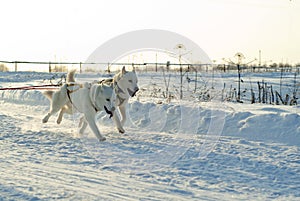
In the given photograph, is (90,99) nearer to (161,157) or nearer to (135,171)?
(161,157)

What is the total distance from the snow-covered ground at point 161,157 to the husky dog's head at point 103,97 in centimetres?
59

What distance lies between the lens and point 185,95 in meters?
12.1

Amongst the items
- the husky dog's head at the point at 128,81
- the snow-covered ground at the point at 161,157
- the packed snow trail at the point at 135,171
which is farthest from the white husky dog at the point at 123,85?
the packed snow trail at the point at 135,171

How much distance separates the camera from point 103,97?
680 centimetres

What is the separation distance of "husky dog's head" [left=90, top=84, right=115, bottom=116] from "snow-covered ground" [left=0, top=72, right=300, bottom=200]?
0.59m

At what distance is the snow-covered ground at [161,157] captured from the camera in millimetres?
4082

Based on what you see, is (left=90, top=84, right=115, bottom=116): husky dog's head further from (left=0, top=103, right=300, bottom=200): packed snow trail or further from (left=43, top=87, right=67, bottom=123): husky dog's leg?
(left=43, top=87, right=67, bottom=123): husky dog's leg

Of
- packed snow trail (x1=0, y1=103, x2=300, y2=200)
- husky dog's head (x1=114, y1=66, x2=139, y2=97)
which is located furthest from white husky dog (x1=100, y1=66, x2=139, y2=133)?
packed snow trail (x1=0, y1=103, x2=300, y2=200)

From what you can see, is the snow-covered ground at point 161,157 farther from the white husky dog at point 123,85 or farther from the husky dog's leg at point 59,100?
the white husky dog at point 123,85

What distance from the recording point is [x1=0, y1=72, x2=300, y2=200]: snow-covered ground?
4.08m

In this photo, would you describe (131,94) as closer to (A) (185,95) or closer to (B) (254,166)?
(B) (254,166)

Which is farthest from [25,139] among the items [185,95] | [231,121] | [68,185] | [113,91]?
[185,95]

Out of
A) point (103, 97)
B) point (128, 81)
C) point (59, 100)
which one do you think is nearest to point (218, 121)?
point (128, 81)

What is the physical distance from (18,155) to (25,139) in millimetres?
1165
